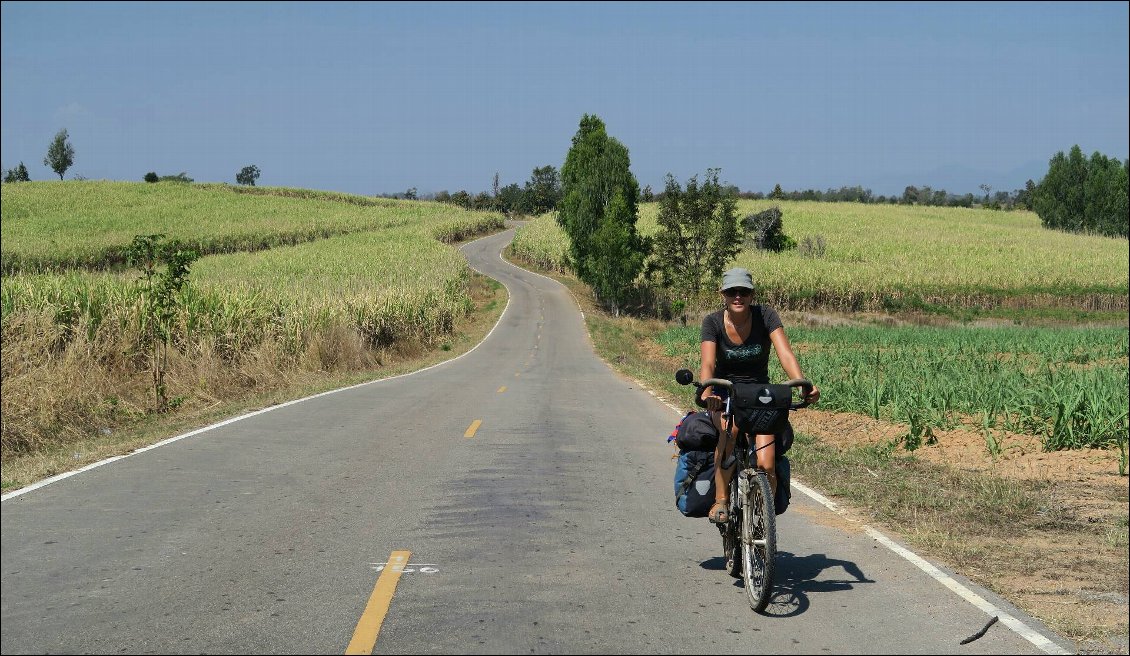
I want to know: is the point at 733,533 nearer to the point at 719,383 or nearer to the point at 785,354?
the point at 719,383

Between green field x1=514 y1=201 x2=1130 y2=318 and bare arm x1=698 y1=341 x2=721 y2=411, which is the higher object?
bare arm x1=698 y1=341 x2=721 y2=411

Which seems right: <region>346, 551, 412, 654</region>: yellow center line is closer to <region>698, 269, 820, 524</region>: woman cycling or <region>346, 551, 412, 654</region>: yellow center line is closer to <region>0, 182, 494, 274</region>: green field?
<region>698, 269, 820, 524</region>: woman cycling

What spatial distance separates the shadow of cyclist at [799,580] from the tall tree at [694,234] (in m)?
52.2

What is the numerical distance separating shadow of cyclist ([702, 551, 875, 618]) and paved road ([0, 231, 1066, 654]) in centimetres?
3

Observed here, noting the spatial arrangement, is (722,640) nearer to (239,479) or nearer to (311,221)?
(239,479)

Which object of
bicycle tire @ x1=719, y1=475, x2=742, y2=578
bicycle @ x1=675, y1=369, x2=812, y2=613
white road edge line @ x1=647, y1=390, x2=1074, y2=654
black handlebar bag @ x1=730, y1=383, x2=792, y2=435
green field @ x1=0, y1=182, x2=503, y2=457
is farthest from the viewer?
green field @ x1=0, y1=182, x2=503, y2=457

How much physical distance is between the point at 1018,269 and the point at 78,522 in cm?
7242

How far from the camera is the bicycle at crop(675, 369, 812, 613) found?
19.9 feet

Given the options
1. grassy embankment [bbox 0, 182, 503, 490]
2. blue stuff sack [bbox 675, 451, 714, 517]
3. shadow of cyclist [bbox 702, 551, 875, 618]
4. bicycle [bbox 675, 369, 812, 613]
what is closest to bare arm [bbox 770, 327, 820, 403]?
bicycle [bbox 675, 369, 812, 613]

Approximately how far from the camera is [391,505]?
29.9ft

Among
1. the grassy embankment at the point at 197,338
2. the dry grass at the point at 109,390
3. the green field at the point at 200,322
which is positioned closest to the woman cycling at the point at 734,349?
the dry grass at the point at 109,390

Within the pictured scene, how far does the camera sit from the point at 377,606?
19.5 feet

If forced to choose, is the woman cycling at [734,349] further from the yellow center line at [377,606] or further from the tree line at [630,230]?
the tree line at [630,230]

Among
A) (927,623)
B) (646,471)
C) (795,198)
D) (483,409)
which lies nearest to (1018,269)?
(483,409)
